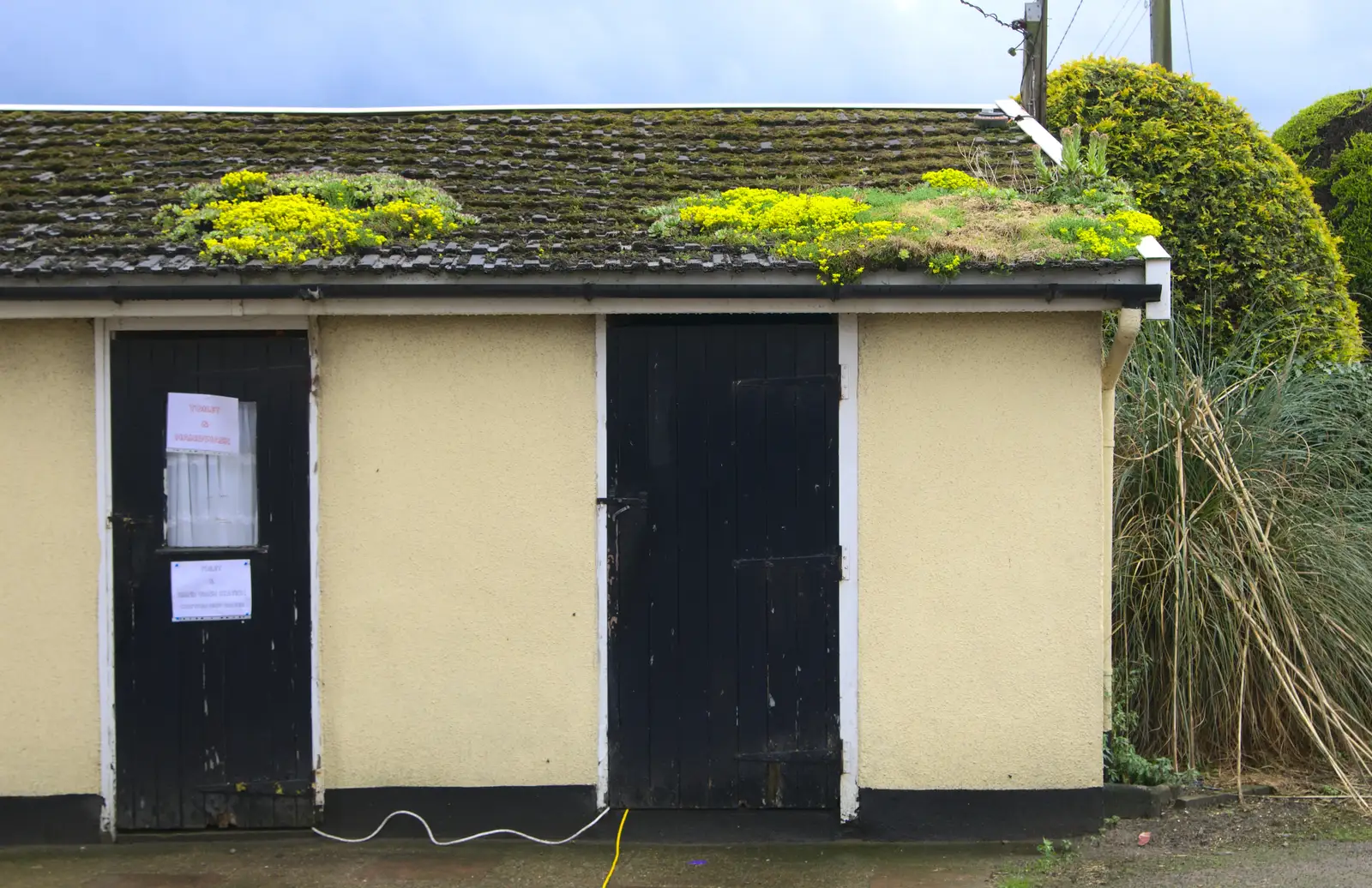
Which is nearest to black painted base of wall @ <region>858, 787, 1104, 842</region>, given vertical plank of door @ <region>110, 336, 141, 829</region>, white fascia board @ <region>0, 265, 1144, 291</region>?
white fascia board @ <region>0, 265, 1144, 291</region>

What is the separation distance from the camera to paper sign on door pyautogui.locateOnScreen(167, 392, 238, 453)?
549 cm

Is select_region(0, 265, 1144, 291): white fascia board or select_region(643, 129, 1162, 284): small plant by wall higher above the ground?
select_region(643, 129, 1162, 284): small plant by wall

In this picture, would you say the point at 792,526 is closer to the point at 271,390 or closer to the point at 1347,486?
the point at 271,390

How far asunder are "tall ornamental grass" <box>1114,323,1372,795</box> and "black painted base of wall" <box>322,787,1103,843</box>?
119 cm

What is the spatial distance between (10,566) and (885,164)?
551cm

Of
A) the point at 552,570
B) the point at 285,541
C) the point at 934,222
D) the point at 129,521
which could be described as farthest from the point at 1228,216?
the point at 129,521

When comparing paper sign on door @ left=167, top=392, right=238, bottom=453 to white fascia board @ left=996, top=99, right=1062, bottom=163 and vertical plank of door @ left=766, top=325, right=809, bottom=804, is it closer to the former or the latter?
vertical plank of door @ left=766, top=325, right=809, bottom=804

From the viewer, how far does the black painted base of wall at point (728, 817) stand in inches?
217

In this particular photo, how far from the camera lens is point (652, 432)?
18.2 feet

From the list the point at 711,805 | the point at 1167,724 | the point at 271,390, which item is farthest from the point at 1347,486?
the point at 271,390

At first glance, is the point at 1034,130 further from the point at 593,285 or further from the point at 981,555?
the point at 593,285

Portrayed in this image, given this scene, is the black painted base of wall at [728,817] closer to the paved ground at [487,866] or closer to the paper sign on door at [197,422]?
the paved ground at [487,866]

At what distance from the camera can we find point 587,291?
208 inches

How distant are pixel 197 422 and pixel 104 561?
33.1 inches
